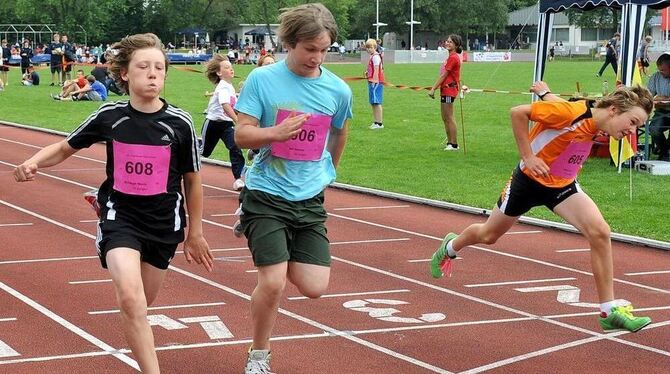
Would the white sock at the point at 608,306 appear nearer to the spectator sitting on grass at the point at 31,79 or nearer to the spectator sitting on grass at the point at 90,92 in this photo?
the spectator sitting on grass at the point at 90,92

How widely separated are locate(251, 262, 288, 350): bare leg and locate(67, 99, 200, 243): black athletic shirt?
483 mm

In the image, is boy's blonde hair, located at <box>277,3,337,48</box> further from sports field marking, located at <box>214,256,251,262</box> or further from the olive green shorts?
sports field marking, located at <box>214,256,251,262</box>

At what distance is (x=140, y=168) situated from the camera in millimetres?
5617

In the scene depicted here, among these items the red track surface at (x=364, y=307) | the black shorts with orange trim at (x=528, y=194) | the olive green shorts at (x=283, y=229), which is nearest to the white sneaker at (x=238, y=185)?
the red track surface at (x=364, y=307)

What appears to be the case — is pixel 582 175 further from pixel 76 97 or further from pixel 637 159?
pixel 76 97

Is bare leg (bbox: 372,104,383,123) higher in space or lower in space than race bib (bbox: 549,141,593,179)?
lower

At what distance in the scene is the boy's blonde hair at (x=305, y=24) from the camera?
5742 mm

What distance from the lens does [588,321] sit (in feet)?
25.4

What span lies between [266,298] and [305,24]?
1411 millimetres

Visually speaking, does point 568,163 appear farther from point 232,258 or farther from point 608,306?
point 232,258

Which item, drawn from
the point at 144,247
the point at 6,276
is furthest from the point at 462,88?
the point at 144,247

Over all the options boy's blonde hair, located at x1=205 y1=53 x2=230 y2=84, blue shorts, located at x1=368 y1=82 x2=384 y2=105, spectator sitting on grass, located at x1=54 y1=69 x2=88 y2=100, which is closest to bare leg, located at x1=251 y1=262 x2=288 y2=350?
boy's blonde hair, located at x1=205 y1=53 x2=230 y2=84

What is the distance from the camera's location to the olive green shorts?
19.3 ft

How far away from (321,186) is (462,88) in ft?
45.3
